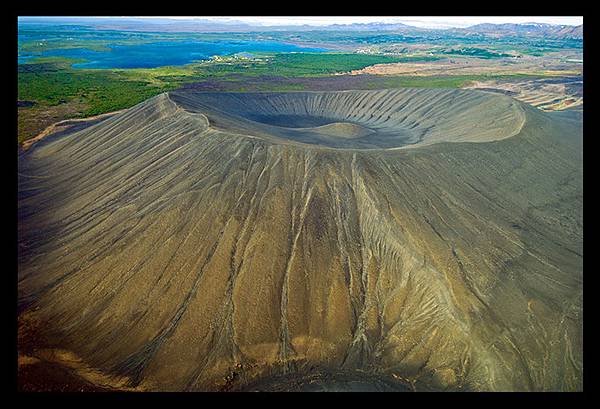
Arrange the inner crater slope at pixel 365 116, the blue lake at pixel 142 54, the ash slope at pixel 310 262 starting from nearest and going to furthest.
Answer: the ash slope at pixel 310 262
the inner crater slope at pixel 365 116
the blue lake at pixel 142 54

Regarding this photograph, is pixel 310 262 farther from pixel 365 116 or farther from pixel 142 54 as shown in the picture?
pixel 142 54

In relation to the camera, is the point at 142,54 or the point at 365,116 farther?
the point at 142,54

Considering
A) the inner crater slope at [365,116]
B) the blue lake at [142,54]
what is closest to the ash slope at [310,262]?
Result: the inner crater slope at [365,116]

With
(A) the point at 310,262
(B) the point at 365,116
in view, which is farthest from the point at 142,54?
(A) the point at 310,262

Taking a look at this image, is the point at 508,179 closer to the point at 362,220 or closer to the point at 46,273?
the point at 362,220

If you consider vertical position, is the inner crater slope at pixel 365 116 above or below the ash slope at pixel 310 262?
above

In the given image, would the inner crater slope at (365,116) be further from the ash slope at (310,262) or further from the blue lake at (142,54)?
the blue lake at (142,54)

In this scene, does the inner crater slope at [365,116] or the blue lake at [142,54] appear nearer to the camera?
the inner crater slope at [365,116]

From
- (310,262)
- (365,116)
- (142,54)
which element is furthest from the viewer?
(142,54)
